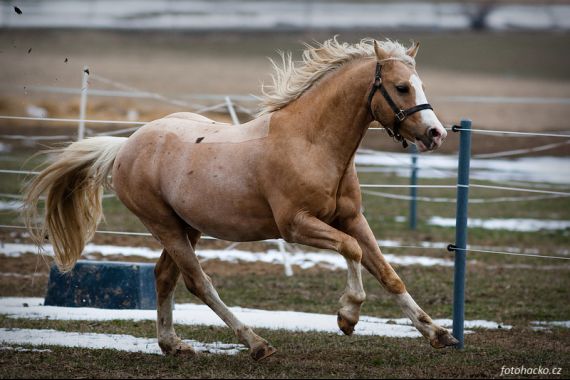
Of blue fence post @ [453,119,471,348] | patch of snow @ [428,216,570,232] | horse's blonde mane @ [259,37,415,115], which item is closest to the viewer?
horse's blonde mane @ [259,37,415,115]

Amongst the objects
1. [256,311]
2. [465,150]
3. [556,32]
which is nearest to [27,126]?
[256,311]

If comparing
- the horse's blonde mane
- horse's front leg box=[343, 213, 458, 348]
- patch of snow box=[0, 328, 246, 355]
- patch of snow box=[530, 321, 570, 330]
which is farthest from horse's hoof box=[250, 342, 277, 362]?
patch of snow box=[530, 321, 570, 330]

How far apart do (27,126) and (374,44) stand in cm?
2233

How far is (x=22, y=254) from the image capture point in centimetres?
1125

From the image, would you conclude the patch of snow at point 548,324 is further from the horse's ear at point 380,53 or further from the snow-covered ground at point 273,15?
the snow-covered ground at point 273,15

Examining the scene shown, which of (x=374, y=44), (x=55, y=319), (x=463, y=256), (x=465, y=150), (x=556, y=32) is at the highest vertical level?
(x=556, y=32)

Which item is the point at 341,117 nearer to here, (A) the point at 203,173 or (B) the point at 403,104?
(B) the point at 403,104

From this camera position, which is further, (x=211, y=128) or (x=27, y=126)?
(x=27, y=126)

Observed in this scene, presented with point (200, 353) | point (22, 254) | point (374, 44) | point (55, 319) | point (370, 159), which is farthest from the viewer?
point (370, 159)

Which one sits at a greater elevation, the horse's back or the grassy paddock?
the horse's back

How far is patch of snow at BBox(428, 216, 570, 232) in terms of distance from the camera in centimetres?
1389

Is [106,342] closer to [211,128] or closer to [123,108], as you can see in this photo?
[211,128]

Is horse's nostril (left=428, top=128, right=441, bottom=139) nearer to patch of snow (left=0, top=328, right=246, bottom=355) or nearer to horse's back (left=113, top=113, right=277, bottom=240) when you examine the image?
horse's back (left=113, top=113, right=277, bottom=240)

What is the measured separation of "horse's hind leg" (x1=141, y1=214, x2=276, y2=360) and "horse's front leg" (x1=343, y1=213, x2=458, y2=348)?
1.03 metres
